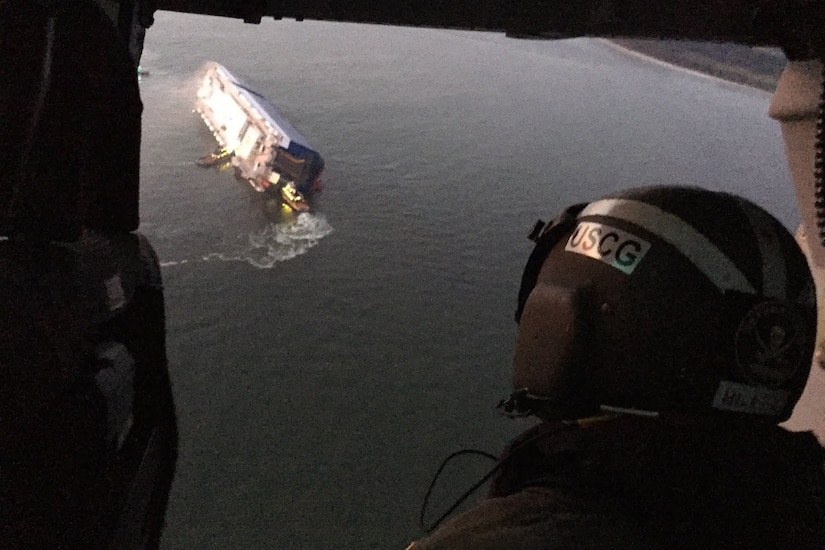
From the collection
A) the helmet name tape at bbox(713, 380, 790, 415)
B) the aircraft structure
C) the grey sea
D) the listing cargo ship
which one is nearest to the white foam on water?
the grey sea

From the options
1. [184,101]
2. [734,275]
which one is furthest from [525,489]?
[184,101]

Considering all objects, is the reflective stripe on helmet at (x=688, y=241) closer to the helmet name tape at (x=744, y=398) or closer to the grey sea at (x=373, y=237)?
the helmet name tape at (x=744, y=398)

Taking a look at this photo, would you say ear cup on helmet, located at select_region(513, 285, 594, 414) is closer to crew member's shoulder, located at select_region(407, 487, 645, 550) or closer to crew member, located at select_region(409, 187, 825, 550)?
crew member, located at select_region(409, 187, 825, 550)

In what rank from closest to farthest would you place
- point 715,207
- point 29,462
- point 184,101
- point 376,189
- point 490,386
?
point 29,462 < point 715,207 < point 490,386 < point 376,189 < point 184,101

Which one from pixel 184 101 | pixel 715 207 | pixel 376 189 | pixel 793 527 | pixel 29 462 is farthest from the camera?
pixel 184 101

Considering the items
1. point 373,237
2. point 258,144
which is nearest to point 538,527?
point 373,237

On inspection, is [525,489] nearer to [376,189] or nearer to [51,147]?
[51,147]
